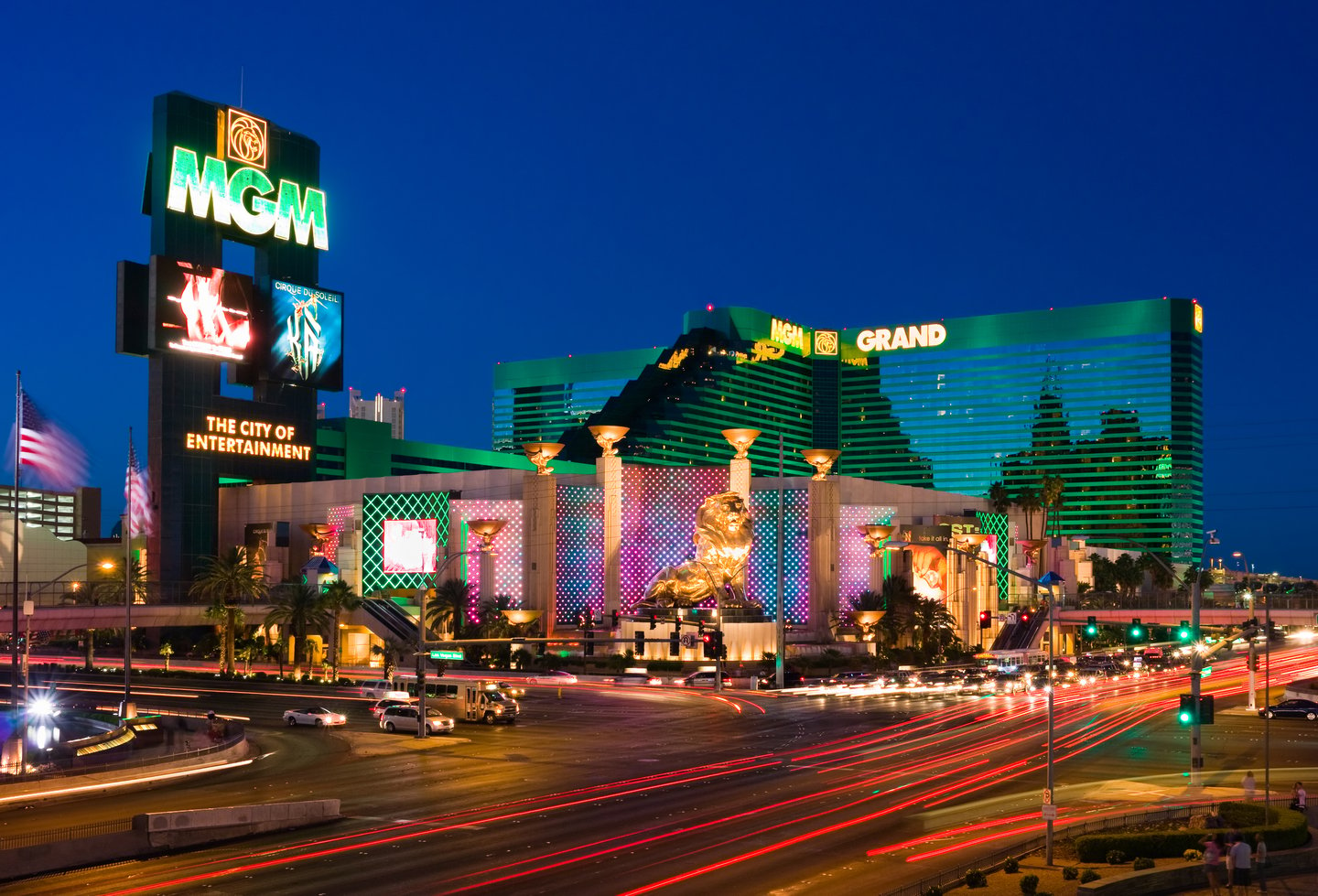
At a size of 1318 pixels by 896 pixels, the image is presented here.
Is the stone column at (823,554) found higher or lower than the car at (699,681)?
higher

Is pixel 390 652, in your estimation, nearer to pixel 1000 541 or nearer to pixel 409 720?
pixel 409 720

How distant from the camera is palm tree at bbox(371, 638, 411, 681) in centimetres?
8888

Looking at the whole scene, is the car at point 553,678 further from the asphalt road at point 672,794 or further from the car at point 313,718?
the car at point 313,718

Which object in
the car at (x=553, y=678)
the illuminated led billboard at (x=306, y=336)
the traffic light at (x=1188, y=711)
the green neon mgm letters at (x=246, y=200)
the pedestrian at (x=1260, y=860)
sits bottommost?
the car at (x=553, y=678)

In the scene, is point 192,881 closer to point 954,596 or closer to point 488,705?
point 488,705

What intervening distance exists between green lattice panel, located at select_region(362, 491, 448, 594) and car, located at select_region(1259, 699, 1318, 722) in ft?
214

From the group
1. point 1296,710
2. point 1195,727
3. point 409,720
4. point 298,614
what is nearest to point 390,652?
point 298,614

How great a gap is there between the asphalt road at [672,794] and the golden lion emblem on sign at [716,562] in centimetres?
2756

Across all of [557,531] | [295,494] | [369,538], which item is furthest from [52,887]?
[295,494]

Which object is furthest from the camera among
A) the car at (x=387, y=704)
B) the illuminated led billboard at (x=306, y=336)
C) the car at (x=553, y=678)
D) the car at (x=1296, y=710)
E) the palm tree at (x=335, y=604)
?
the illuminated led billboard at (x=306, y=336)

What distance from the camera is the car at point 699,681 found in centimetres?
8312

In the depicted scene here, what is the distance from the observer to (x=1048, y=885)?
26578mm

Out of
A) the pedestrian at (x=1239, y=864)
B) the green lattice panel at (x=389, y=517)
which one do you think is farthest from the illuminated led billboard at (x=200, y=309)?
the pedestrian at (x=1239, y=864)

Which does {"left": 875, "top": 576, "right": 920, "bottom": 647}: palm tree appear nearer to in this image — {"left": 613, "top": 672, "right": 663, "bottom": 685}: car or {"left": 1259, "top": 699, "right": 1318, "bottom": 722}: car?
{"left": 613, "top": 672, "right": 663, "bottom": 685}: car
